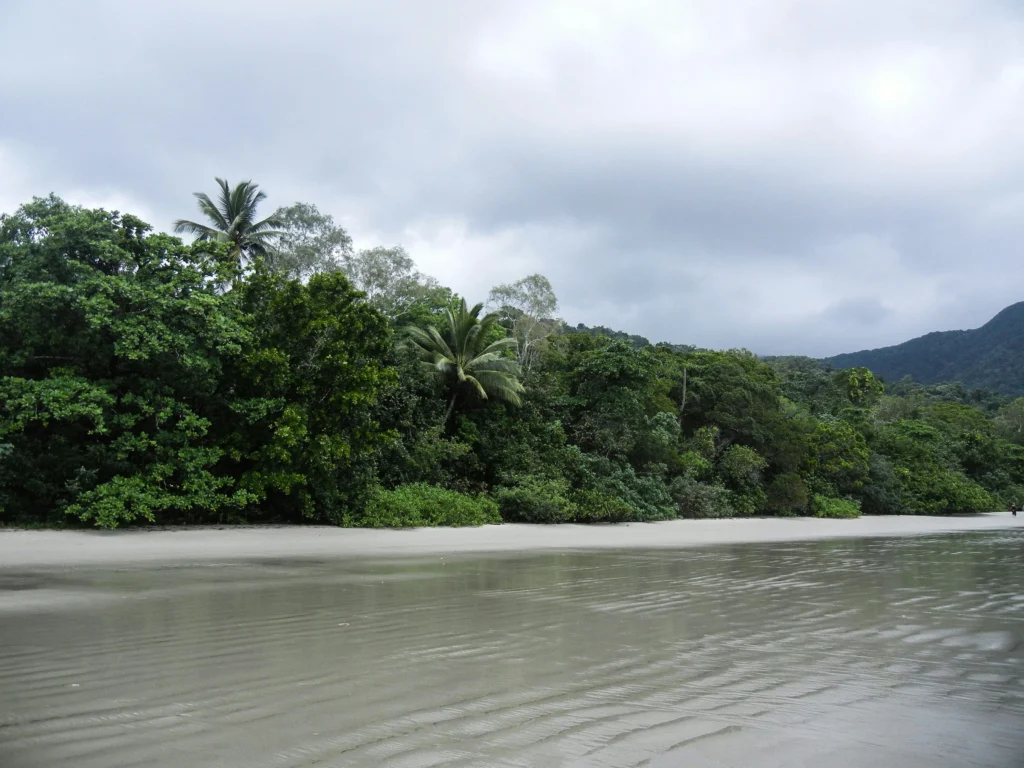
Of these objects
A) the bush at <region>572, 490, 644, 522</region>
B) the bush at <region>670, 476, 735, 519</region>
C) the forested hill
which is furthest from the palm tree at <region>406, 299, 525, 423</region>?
the forested hill

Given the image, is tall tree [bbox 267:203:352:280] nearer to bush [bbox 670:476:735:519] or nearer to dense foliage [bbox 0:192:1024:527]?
dense foliage [bbox 0:192:1024:527]

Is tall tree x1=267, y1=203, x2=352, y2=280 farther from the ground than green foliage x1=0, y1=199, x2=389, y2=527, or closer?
farther from the ground

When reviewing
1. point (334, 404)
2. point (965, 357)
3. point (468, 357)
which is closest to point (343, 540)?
point (334, 404)

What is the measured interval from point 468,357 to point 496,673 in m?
20.3

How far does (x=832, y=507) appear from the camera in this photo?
35.8 m

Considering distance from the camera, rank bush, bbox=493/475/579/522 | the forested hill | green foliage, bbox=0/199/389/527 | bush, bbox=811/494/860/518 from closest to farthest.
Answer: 1. green foliage, bbox=0/199/389/527
2. bush, bbox=493/475/579/522
3. bush, bbox=811/494/860/518
4. the forested hill

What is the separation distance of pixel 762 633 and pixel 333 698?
4788mm

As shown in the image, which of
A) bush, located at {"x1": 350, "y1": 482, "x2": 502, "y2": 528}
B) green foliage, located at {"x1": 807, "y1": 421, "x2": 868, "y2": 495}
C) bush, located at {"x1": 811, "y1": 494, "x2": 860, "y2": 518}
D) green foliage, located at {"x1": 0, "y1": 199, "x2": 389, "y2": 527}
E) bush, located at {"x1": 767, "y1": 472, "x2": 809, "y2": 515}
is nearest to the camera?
green foliage, located at {"x1": 0, "y1": 199, "x2": 389, "y2": 527}

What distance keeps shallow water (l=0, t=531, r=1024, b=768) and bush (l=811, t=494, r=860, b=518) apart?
976 inches

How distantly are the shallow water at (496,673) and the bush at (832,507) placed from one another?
2478 cm

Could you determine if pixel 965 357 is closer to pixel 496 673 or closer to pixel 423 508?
pixel 423 508

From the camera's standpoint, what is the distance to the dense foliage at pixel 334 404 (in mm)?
15961

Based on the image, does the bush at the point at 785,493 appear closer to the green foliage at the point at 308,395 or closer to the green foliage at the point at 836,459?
the green foliage at the point at 836,459

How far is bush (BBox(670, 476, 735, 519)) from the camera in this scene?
2927 centimetres
